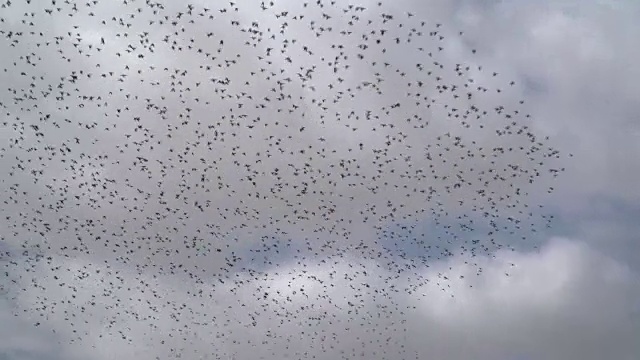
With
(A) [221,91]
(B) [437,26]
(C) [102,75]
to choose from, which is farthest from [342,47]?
(C) [102,75]

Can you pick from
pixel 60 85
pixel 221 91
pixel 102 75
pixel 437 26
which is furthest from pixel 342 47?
pixel 60 85

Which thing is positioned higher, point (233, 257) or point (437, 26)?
point (437, 26)

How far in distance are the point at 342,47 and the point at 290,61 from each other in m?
3.64

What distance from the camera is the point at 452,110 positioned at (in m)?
45.8

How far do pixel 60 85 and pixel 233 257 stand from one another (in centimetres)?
2047

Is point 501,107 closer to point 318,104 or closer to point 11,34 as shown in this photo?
point 318,104

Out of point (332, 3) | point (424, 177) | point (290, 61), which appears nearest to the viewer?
point (332, 3)

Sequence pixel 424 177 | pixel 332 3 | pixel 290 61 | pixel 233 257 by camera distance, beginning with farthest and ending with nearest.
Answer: pixel 233 257, pixel 424 177, pixel 290 61, pixel 332 3

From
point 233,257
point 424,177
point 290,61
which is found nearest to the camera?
point 290,61

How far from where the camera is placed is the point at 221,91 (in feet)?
152

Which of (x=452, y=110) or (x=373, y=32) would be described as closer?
(x=373, y=32)

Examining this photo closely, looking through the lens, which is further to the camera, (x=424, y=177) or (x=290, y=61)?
(x=424, y=177)

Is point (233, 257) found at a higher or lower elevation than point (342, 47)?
lower

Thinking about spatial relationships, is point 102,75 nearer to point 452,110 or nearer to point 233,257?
point 233,257
